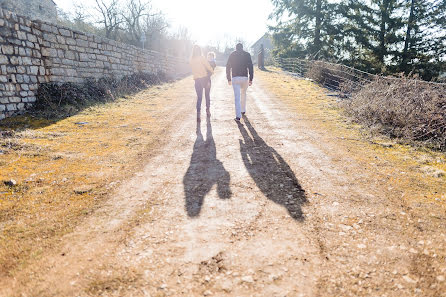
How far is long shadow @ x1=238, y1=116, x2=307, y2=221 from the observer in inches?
107

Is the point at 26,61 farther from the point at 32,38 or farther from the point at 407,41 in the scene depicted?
the point at 407,41

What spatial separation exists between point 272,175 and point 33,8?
23.9 metres

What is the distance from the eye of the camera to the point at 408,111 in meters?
5.01

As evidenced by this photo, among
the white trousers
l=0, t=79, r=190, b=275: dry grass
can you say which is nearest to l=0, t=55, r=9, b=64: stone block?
l=0, t=79, r=190, b=275: dry grass

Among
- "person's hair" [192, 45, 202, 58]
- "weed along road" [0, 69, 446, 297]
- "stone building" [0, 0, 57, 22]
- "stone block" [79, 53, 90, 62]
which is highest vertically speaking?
"stone building" [0, 0, 57, 22]

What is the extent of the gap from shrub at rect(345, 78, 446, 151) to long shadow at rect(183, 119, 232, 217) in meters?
3.62

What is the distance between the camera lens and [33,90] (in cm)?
641

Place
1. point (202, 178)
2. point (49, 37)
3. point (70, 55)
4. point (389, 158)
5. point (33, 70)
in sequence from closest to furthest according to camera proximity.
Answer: point (202, 178) < point (389, 158) < point (33, 70) < point (49, 37) < point (70, 55)

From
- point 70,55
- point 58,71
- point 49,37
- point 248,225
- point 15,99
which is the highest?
point 49,37

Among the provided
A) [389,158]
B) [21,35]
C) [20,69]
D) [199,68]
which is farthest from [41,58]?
[389,158]

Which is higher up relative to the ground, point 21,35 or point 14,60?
point 21,35

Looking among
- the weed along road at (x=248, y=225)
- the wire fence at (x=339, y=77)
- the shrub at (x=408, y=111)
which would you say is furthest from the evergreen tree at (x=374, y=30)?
the weed along road at (x=248, y=225)

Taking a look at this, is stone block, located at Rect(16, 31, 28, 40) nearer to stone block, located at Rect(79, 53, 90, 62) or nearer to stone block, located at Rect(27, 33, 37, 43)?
stone block, located at Rect(27, 33, 37, 43)

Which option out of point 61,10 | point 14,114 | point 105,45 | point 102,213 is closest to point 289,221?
point 102,213
